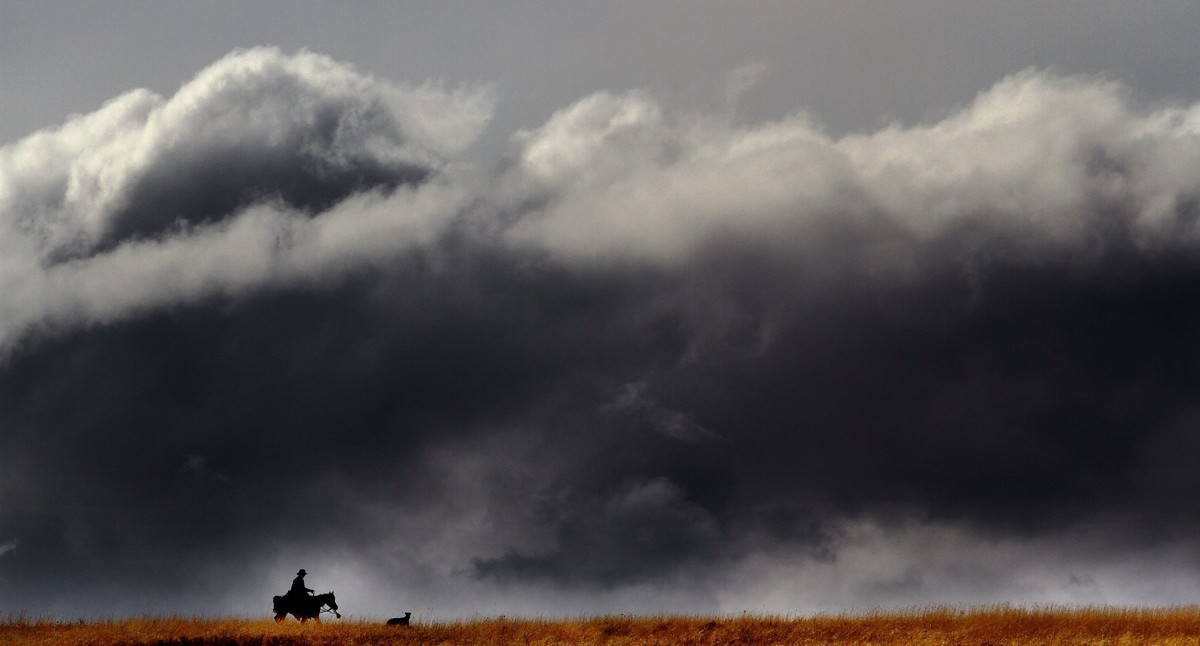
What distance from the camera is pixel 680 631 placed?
41.3m

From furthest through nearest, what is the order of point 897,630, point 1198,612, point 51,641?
point 1198,612 → point 897,630 → point 51,641

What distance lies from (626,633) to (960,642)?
12.7 m

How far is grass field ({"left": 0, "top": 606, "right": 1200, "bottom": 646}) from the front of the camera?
39.2 m

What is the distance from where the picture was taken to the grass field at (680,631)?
129ft

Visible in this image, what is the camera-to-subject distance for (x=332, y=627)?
40.6 m

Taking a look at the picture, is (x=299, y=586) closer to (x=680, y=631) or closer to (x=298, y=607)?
(x=298, y=607)

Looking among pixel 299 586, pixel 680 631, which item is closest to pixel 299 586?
pixel 299 586

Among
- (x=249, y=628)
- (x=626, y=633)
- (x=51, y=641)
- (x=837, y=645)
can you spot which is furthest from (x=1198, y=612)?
(x=51, y=641)

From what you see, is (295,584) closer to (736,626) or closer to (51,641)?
(51,641)

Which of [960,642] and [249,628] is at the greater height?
[249,628]

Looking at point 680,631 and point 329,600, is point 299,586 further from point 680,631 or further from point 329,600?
point 680,631

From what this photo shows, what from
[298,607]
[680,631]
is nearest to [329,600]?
[298,607]

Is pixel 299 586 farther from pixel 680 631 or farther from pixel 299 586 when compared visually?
pixel 680 631

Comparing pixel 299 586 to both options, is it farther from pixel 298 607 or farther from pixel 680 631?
pixel 680 631
